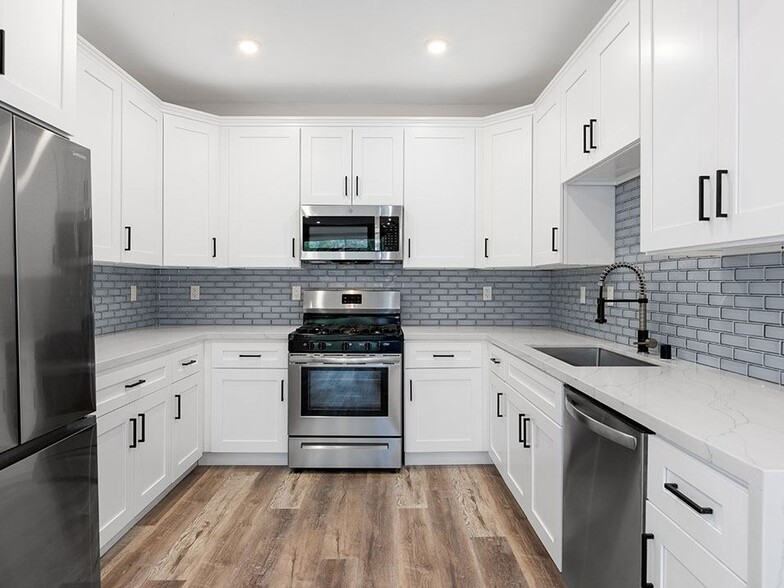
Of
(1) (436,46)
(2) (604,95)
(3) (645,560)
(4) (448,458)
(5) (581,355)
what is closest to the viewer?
(3) (645,560)

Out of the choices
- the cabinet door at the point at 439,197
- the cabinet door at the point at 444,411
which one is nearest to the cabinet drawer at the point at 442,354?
the cabinet door at the point at 444,411

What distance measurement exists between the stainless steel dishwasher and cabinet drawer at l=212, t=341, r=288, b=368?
6.45 feet

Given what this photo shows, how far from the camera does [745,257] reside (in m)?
1.76

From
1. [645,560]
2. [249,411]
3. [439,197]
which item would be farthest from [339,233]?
[645,560]

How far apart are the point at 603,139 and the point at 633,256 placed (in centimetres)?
73

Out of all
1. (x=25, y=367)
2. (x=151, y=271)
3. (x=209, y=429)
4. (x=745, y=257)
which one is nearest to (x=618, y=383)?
(x=745, y=257)

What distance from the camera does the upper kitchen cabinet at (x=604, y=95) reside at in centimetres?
184

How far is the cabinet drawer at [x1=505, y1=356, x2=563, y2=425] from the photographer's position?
192cm

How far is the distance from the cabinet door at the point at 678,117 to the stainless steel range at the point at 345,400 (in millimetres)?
1818

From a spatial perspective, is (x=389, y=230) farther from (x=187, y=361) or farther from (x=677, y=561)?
(x=677, y=561)

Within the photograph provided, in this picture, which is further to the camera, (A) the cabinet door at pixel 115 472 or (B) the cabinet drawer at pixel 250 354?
(B) the cabinet drawer at pixel 250 354

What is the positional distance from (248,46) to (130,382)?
6.50 ft

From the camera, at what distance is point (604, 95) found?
2.07 m

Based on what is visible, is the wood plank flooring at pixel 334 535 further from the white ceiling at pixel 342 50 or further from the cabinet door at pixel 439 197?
the white ceiling at pixel 342 50
